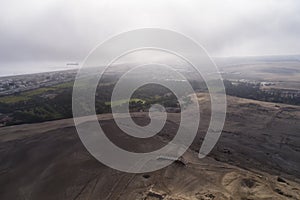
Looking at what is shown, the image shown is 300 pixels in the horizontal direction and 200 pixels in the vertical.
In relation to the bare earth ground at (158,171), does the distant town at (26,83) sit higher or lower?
higher

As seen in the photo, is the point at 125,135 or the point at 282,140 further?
the point at 282,140

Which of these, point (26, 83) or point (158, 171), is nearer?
point (158, 171)

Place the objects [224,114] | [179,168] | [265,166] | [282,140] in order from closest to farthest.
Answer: [179,168] → [265,166] → [282,140] → [224,114]

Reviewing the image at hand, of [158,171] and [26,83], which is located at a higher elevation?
[26,83]

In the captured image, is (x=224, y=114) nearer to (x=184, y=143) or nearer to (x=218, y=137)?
(x=218, y=137)

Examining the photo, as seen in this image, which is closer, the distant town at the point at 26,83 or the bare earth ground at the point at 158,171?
the bare earth ground at the point at 158,171

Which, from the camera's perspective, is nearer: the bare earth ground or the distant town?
the bare earth ground

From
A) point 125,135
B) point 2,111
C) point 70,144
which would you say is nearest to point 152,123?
point 125,135

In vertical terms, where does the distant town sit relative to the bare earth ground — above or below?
above
